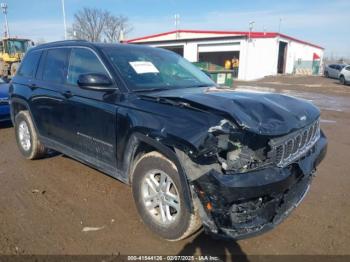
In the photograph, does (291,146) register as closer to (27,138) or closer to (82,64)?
(82,64)

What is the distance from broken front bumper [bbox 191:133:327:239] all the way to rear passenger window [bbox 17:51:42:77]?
3835mm

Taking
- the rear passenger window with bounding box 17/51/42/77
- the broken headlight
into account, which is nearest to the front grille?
the broken headlight

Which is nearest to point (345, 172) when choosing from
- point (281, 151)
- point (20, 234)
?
point (281, 151)

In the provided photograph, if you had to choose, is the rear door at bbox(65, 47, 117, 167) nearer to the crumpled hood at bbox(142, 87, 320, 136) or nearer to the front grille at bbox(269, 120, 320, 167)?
the crumpled hood at bbox(142, 87, 320, 136)

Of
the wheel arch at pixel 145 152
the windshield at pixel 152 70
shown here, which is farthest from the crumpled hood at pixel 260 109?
the wheel arch at pixel 145 152

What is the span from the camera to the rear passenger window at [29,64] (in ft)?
17.8

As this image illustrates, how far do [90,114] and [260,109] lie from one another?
2.01m

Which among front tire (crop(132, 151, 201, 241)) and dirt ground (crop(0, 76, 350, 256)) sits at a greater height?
front tire (crop(132, 151, 201, 241))

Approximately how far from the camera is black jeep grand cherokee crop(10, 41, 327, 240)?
2750 millimetres

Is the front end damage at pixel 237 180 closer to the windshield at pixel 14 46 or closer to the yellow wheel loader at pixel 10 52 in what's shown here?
the yellow wheel loader at pixel 10 52

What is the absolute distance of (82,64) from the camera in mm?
4301

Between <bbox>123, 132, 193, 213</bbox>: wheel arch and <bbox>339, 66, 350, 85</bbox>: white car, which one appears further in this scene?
<bbox>339, 66, 350, 85</bbox>: white car

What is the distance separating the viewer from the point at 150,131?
320 cm

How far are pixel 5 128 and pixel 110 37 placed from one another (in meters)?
70.1
